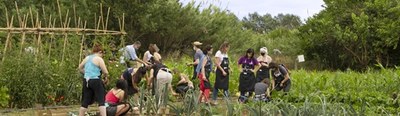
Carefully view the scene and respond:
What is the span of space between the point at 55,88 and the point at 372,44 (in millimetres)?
20849

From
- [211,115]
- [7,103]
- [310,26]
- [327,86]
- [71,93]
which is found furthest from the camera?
[310,26]

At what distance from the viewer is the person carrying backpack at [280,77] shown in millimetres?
Result: 12961

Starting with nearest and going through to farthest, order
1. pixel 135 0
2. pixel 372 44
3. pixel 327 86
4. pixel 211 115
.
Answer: pixel 211 115 → pixel 327 86 → pixel 135 0 → pixel 372 44

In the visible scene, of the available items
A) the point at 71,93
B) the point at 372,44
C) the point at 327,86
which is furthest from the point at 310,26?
the point at 71,93

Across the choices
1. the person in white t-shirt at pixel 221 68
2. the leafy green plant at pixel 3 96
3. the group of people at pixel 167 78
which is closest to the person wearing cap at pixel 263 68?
the group of people at pixel 167 78

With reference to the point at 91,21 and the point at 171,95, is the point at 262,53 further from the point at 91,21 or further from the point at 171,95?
the point at 91,21

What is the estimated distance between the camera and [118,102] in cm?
1074

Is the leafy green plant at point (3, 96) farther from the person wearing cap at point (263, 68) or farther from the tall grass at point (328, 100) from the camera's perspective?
the person wearing cap at point (263, 68)

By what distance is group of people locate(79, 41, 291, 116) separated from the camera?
10289 mm

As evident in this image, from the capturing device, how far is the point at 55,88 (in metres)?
12.9

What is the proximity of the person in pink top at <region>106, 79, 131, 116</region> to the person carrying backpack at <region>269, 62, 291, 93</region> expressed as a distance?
11.1 feet

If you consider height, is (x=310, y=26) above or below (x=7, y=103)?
above

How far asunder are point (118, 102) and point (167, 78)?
5.63 ft

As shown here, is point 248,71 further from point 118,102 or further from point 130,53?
point 118,102
